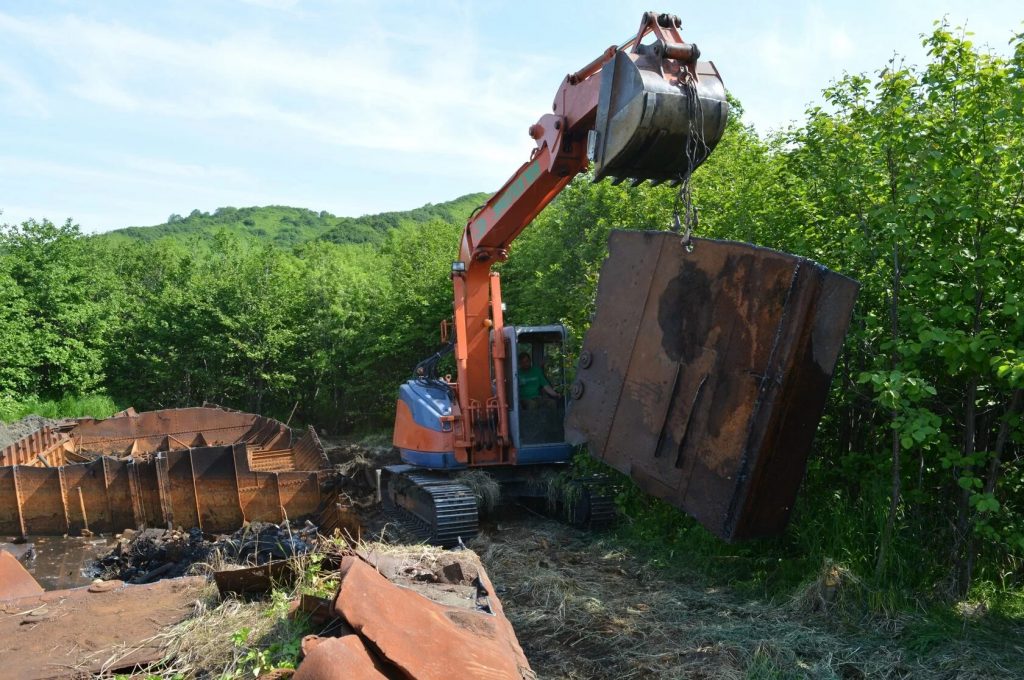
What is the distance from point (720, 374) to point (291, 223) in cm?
8695

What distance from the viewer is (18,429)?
15.9 metres

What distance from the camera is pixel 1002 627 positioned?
4867 mm

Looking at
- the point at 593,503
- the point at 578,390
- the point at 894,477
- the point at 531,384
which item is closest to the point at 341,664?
the point at 578,390

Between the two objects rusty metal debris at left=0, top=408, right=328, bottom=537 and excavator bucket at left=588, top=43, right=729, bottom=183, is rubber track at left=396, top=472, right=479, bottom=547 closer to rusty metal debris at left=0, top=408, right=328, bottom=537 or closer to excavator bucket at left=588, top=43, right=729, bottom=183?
rusty metal debris at left=0, top=408, right=328, bottom=537

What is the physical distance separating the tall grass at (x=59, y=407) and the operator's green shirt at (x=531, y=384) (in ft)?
49.2

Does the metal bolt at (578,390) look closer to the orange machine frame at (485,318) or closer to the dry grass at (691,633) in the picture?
the dry grass at (691,633)

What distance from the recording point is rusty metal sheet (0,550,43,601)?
4.72m

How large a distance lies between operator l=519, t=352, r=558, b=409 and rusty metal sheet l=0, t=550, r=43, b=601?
5.23 m

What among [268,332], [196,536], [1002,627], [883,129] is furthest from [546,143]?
[268,332]

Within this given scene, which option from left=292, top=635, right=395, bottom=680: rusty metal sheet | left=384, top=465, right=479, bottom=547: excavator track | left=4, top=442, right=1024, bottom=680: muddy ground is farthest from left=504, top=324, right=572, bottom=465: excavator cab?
left=292, top=635, right=395, bottom=680: rusty metal sheet

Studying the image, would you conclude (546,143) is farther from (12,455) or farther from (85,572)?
(12,455)

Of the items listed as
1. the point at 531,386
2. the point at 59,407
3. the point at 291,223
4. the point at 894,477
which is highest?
the point at 291,223

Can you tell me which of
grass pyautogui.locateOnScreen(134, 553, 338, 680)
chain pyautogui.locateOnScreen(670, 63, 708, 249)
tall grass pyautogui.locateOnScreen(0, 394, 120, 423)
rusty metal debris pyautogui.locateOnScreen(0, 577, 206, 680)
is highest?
chain pyautogui.locateOnScreen(670, 63, 708, 249)

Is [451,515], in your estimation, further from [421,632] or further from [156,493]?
[421,632]
